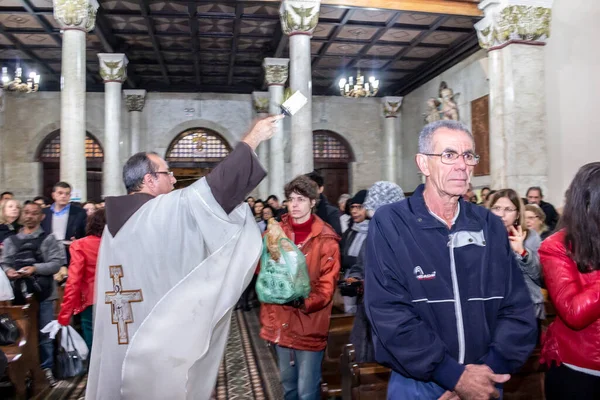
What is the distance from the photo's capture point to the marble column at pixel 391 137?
736 inches

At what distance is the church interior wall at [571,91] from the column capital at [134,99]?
40.9 ft

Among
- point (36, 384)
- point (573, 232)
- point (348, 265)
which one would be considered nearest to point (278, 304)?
point (348, 265)

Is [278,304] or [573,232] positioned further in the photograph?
[278,304]

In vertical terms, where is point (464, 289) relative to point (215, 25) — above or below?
below

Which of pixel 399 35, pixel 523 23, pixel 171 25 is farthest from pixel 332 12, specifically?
pixel 523 23

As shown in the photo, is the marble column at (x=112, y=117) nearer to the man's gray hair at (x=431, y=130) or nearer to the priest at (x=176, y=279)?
the priest at (x=176, y=279)

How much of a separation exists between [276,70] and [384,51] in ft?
10.3

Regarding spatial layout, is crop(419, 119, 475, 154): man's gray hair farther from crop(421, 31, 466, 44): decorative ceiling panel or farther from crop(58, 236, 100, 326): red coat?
crop(421, 31, 466, 44): decorative ceiling panel

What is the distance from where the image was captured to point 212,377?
2.20 metres

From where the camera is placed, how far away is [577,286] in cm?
226

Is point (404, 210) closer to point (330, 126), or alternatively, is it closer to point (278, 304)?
point (278, 304)

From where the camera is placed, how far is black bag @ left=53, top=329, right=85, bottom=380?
14.2 feet

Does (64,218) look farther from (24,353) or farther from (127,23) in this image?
(127,23)

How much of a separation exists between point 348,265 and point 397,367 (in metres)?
2.85
